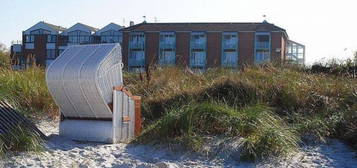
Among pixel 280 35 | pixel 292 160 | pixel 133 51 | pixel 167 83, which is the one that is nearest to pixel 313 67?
pixel 167 83

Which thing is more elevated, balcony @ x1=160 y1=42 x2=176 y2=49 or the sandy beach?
balcony @ x1=160 y1=42 x2=176 y2=49

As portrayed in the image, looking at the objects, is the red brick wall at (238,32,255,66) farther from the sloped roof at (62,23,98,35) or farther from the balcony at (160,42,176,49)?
the sloped roof at (62,23,98,35)

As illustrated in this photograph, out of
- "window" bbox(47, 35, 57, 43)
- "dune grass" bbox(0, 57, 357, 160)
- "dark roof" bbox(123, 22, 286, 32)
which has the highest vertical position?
"dark roof" bbox(123, 22, 286, 32)

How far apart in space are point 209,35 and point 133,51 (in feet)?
36.2

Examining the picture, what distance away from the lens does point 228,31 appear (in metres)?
67.2

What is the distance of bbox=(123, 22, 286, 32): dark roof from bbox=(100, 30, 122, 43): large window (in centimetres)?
363

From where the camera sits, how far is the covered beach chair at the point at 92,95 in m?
7.00

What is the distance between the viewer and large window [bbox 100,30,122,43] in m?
73.2

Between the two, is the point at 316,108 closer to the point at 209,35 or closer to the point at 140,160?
the point at 140,160

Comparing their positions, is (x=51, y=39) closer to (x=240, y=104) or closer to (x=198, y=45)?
(x=198, y=45)

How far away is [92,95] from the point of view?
704 cm

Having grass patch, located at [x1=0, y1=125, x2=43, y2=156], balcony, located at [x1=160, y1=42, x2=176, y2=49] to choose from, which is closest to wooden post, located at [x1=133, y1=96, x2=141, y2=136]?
grass patch, located at [x1=0, y1=125, x2=43, y2=156]

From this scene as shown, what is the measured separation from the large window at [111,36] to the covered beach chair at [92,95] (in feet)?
217

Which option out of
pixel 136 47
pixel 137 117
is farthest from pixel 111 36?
pixel 137 117
